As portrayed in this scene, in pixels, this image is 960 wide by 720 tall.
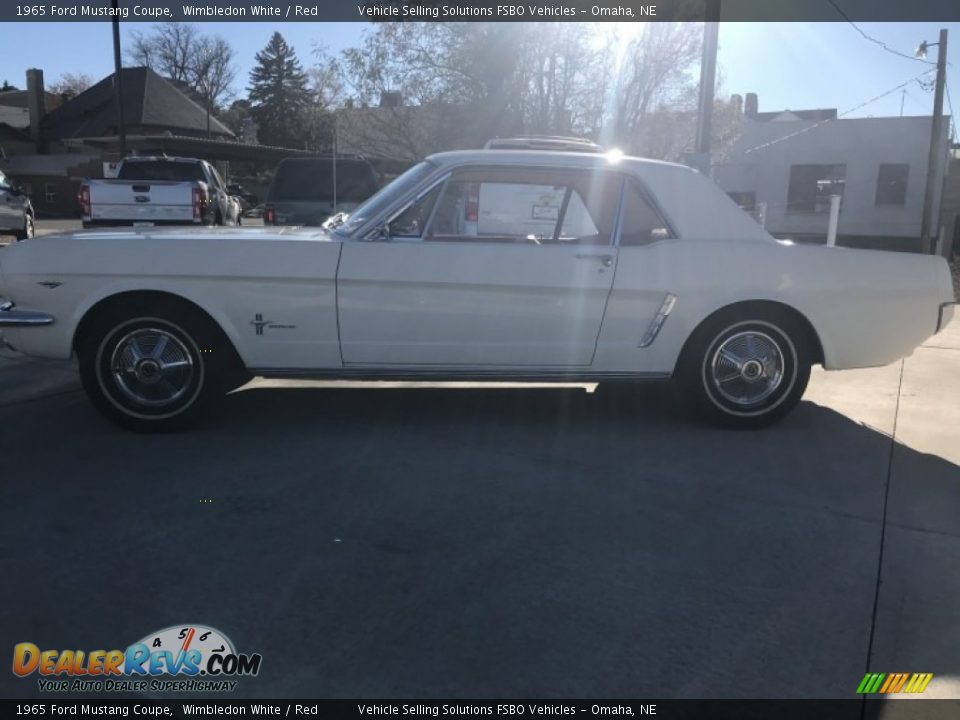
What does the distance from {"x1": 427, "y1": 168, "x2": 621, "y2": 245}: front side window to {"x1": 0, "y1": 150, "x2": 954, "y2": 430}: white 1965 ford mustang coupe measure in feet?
0.04

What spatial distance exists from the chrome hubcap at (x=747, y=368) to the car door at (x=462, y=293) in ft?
2.68

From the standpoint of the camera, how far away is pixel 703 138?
11.2 meters

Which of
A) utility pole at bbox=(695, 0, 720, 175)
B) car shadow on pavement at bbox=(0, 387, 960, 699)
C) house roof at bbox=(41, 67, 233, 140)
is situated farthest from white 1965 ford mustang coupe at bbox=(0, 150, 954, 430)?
house roof at bbox=(41, 67, 233, 140)

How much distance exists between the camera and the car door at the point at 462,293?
16.3ft

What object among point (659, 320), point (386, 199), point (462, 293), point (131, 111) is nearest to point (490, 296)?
point (462, 293)

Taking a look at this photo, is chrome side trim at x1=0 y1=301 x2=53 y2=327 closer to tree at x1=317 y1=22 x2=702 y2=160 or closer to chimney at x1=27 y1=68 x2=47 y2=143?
tree at x1=317 y1=22 x2=702 y2=160

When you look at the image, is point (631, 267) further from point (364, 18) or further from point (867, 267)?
point (364, 18)

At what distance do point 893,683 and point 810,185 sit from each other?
118 ft

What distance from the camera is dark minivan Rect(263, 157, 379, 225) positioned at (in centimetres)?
1181

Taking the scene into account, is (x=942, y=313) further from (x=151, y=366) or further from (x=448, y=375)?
(x=151, y=366)

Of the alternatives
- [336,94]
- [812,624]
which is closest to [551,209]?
[812,624]

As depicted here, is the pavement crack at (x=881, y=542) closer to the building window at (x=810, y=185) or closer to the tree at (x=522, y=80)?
the tree at (x=522, y=80)

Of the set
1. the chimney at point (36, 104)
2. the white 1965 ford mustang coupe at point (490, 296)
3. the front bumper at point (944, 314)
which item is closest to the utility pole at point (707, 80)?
the front bumper at point (944, 314)

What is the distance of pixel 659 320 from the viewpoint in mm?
5148
